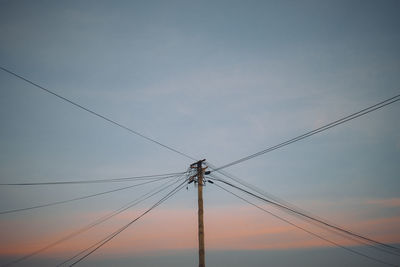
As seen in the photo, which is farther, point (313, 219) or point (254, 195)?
point (254, 195)

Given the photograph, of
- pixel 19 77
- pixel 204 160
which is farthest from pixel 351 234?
pixel 19 77

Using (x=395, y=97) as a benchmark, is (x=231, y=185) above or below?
below

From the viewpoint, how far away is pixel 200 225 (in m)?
14.2

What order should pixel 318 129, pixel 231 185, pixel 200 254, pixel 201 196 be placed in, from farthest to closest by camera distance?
1. pixel 231 185
2. pixel 201 196
3. pixel 200 254
4. pixel 318 129

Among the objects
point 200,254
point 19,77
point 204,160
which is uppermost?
point 19,77

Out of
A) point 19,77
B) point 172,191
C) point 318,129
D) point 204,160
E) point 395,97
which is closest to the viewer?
point 395,97

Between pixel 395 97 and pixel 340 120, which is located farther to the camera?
pixel 340 120

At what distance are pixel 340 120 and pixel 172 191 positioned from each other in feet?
40.1

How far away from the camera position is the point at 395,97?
10.2 meters

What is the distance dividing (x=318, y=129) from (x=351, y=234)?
21.0ft

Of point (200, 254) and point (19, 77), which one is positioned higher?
point (19, 77)

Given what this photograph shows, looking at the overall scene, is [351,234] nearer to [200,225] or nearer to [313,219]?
[313,219]

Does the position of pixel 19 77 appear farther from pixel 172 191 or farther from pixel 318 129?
pixel 318 129

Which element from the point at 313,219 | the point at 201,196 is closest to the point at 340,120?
the point at 313,219
